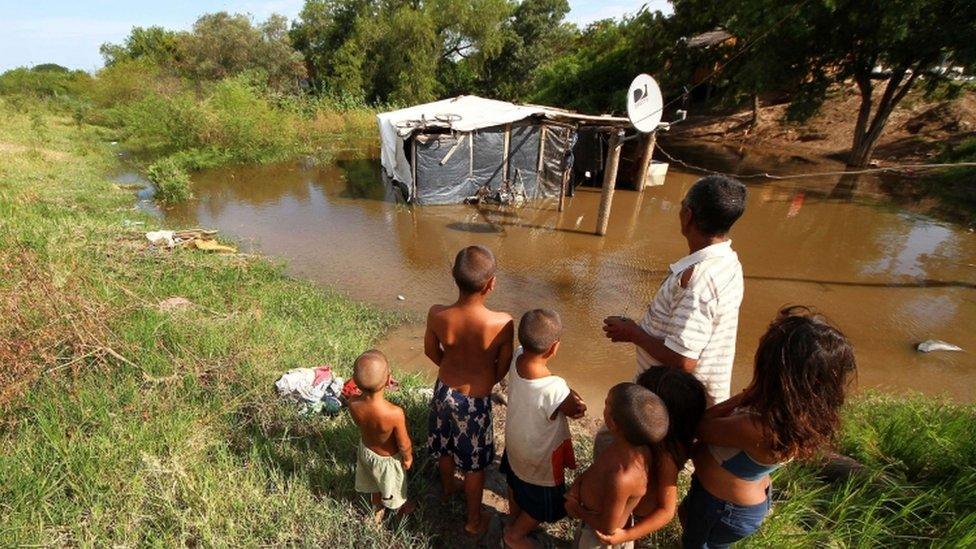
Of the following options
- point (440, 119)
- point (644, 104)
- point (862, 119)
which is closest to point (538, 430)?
point (644, 104)

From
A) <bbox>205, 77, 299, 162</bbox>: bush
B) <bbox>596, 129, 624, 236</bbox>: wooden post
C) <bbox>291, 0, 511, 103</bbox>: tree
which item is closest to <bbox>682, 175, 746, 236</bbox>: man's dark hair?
<bbox>596, 129, 624, 236</bbox>: wooden post

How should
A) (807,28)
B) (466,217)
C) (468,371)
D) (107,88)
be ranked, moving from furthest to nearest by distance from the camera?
(107,88), (807,28), (466,217), (468,371)

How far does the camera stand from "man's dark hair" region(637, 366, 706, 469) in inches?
65.6

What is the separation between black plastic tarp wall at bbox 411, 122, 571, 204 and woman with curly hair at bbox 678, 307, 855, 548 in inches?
371

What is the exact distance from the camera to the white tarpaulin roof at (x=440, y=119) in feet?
33.1

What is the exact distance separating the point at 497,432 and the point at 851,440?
2.26 metres

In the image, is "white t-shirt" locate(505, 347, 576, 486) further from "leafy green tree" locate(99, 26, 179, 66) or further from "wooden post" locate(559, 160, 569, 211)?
"leafy green tree" locate(99, 26, 179, 66)

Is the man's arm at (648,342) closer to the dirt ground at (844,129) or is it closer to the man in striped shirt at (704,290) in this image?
the man in striped shirt at (704,290)

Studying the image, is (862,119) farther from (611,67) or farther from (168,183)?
(168,183)

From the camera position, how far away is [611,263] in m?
8.01

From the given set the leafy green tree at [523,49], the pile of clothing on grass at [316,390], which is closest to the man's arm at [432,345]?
the pile of clothing on grass at [316,390]

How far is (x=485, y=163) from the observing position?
1093 cm

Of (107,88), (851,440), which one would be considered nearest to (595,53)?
(851,440)

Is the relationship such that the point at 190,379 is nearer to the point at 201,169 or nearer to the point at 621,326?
the point at 621,326
